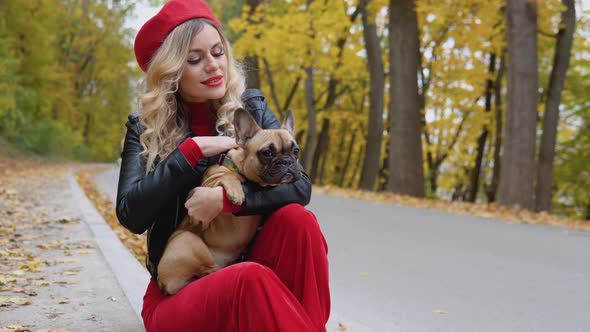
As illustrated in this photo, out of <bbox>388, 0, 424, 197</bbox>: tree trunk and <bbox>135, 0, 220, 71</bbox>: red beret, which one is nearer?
<bbox>135, 0, 220, 71</bbox>: red beret

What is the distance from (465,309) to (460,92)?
2085cm

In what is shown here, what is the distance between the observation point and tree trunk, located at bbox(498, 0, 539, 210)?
44.0ft

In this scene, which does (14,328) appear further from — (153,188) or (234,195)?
(234,195)

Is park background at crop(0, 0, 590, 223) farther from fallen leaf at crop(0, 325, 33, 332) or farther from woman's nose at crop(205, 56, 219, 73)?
fallen leaf at crop(0, 325, 33, 332)

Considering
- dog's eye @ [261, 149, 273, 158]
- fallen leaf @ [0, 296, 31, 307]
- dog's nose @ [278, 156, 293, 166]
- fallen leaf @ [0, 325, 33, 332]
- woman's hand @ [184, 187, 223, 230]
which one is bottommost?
fallen leaf @ [0, 296, 31, 307]

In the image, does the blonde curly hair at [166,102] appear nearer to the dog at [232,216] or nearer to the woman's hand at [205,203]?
the dog at [232,216]

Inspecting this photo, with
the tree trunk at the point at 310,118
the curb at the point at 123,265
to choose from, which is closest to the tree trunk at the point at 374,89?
the tree trunk at the point at 310,118

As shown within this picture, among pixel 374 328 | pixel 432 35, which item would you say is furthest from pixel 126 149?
pixel 432 35

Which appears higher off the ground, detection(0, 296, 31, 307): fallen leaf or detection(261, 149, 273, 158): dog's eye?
detection(261, 149, 273, 158): dog's eye

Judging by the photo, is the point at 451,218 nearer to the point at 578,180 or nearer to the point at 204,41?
the point at 204,41

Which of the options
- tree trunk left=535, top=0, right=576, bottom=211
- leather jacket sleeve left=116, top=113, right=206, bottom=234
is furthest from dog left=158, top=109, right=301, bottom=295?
tree trunk left=535, top=0, right=576, bottom=211

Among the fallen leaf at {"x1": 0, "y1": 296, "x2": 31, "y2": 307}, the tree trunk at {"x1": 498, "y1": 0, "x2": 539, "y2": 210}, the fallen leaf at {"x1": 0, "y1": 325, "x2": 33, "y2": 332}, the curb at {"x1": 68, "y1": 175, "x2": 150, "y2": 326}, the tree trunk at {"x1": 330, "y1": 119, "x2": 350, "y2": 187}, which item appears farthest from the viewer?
the tree trunk at {"x1": 330, "y1": 119, "x2": 350, "y2": 187}

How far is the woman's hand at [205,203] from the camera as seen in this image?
286 centimetres

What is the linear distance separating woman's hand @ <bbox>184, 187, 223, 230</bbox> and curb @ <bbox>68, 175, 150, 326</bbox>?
128cm
